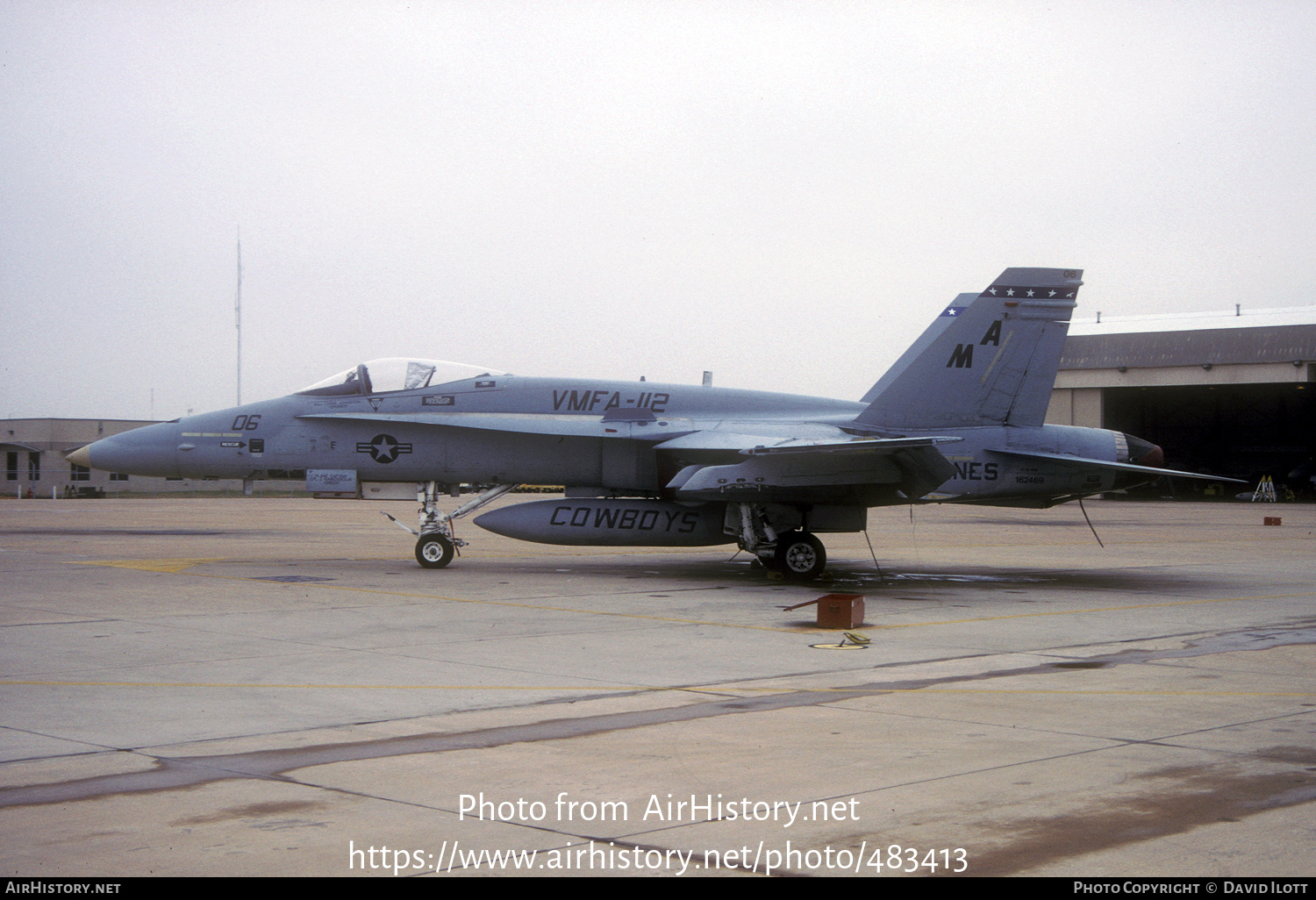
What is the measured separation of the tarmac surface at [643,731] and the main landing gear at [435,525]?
2.07 m

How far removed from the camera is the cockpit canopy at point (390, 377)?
1762 centimetres

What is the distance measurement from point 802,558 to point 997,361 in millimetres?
4120

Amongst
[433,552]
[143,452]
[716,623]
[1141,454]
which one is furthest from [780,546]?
[143,452]

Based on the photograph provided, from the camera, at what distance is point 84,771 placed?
219 inches

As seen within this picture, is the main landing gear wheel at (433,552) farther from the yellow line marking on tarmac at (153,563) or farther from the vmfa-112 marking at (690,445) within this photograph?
the yellow line marking on tarmac at (153,563)

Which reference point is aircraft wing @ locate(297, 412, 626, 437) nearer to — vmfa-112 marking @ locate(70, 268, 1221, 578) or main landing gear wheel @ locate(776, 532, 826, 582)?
vmfa-112 marking @ locate(70, 268, 1221, 578)

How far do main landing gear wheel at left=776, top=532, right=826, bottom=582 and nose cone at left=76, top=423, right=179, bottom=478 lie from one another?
9712 mm

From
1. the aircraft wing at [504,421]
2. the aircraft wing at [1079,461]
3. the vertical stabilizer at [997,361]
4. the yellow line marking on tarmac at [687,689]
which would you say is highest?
the vertical stabilizer at [997,361]

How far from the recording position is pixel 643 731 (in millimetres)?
6609

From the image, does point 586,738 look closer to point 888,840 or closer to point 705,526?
point 888,840

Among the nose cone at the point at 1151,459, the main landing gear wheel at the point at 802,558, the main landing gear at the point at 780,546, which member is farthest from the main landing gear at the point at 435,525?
the nose cone at the point at 1151,459

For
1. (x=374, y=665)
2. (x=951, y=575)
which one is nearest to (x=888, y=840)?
(x=374, y=665)

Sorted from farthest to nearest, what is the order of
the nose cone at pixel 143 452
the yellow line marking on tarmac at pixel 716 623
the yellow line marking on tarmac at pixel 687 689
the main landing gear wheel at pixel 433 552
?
the nose cone at pixel 143 452 < the main landing gear wheel at pixel 433 552 < the yellow line marking on tarmac at pixel 716 623 < the yellow line marking on tarmac at pixel 687 689
